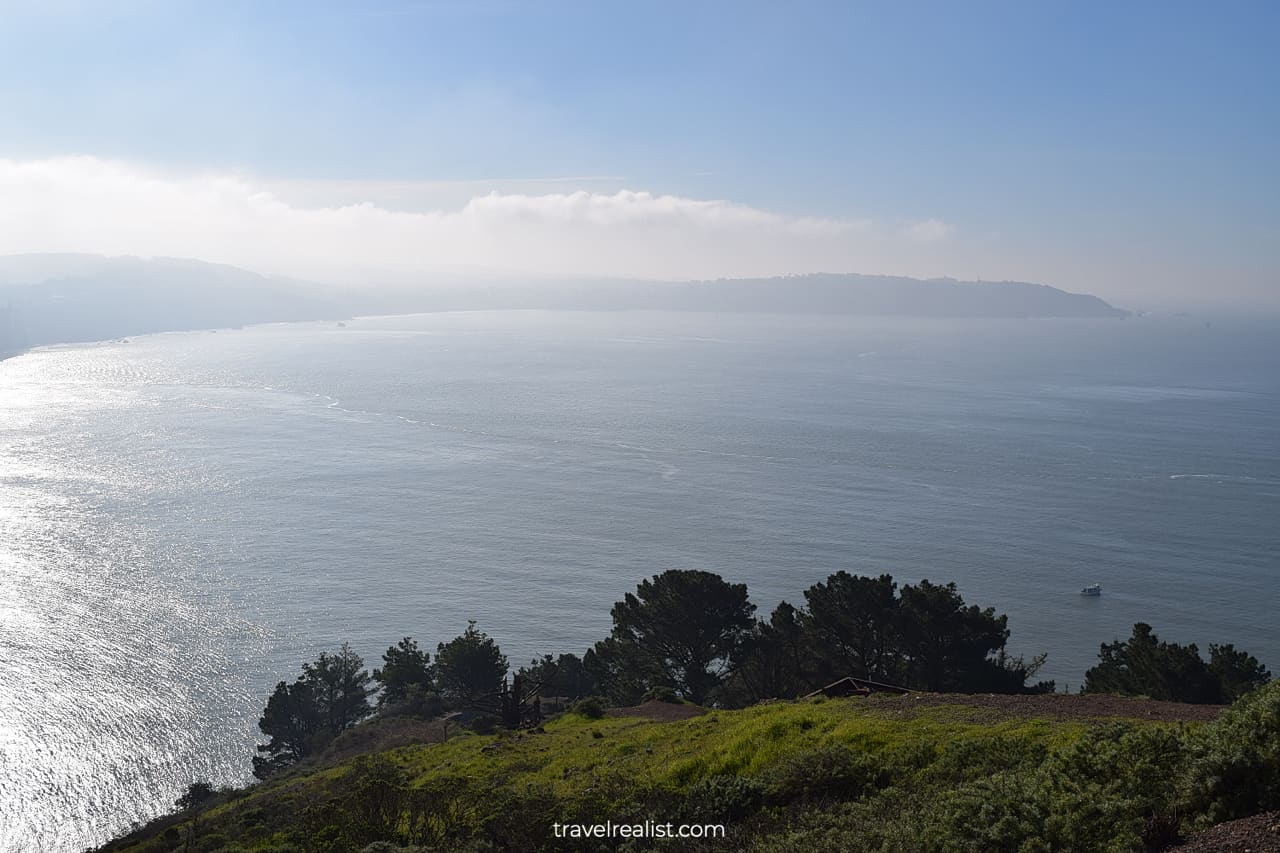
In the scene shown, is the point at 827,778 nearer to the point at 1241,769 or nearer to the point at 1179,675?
the point at 1241,769

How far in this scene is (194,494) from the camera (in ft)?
281

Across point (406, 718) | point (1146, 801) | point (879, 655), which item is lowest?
point (406, 718)

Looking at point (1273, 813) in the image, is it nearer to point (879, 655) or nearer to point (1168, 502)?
point (879, 655)

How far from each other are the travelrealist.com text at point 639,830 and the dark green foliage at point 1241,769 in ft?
19.7

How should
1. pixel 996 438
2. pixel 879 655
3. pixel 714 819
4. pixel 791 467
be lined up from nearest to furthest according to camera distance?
pixel 714 819
pixel 879 655
pixel 791 467
pixel 996 438

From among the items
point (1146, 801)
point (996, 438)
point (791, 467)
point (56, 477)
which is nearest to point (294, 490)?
point (56, 477)

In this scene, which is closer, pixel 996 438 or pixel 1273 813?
pixel 1273 813

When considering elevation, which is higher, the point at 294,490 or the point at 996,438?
the point at 996,438

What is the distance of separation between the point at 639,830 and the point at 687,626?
2374cm

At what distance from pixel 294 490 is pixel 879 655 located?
67794 mm

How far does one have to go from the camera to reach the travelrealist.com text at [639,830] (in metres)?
12.7

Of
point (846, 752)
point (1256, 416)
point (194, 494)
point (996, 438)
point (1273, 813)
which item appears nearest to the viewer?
point (1273, 813)

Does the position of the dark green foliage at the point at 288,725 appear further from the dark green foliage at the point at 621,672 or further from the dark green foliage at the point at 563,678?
the dark green foliage at the point at 621,672

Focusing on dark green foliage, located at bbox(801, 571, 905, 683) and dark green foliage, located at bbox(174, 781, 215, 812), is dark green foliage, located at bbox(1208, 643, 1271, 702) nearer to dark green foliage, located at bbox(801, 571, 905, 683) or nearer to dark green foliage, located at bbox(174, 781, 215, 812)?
dark green foliage, located at bbox(801, 571, 905, 683)
